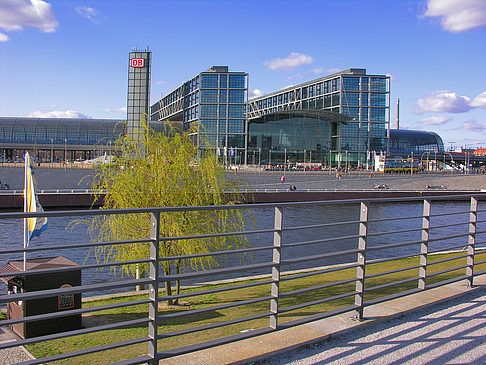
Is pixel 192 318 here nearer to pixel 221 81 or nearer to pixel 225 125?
pixel 225 125

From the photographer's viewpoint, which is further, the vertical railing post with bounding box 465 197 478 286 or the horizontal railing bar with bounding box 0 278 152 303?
the vertical railing post with bounding box 465 197 478 286

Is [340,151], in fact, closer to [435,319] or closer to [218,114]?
[218,114]

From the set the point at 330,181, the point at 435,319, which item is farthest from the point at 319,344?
the point at 330,181

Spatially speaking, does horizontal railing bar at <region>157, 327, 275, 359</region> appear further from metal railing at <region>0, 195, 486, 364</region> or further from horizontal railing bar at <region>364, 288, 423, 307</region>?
horizontal railing bar at <region>364, 288, 423, 307</region>

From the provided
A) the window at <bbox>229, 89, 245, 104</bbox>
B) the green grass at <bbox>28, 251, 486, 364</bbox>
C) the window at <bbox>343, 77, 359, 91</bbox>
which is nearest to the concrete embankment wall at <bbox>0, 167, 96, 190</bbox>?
the green grass at <bbox>28, 251, 486, 364</bbox>

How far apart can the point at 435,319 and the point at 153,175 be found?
24.2 ft

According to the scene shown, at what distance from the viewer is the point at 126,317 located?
8.20m

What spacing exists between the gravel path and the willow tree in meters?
5.84

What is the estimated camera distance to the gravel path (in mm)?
3902

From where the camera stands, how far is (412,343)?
431 cm

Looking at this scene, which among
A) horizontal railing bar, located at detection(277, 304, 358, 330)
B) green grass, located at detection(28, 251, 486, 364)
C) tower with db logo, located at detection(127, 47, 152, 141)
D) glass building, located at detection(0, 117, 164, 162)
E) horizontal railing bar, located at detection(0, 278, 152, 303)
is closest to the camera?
horizontal railing bar, located at detection(0, 278, 152, 303)

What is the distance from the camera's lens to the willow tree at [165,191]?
10391 millimetres

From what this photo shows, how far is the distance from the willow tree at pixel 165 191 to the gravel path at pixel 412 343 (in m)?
5.84

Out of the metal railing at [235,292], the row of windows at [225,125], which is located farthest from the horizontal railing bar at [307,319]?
the row of windows at [225,125]
